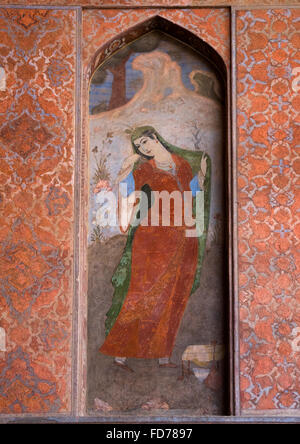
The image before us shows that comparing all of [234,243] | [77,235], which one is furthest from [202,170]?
[77,235]

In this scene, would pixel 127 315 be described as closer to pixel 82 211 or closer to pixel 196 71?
pixel 82 211

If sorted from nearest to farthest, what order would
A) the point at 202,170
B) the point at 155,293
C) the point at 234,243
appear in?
the point at 234,243 < the point at 155,293 < the point at 202,170

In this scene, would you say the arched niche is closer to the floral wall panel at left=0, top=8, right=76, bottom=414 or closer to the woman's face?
the woman's face

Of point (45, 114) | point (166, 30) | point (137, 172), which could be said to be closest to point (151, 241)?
point (137, 172)

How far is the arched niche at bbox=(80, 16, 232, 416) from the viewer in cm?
609

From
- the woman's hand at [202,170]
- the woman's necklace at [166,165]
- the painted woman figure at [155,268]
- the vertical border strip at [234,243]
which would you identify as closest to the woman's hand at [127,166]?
the painted woman figure at [155,268]

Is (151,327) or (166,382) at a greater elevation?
(151,327)

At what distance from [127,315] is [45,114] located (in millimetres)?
2165

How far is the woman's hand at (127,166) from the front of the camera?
6.45m

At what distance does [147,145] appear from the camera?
6500mm

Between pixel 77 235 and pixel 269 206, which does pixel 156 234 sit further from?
pixel 269 206

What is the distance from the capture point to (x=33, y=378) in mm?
5855

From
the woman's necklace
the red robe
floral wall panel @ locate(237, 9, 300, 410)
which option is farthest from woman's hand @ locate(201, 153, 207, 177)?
the red robe

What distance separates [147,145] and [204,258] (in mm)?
1313
